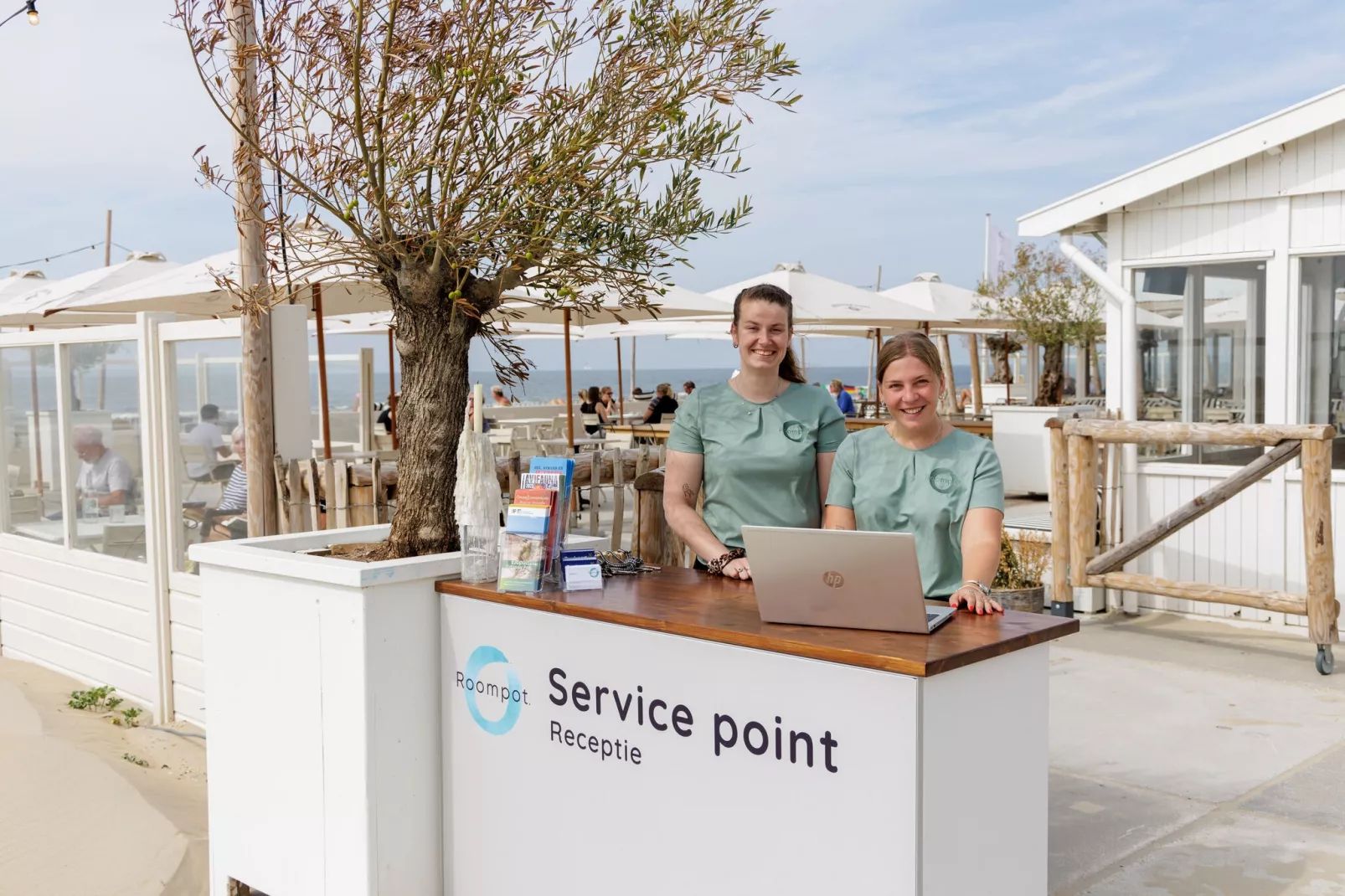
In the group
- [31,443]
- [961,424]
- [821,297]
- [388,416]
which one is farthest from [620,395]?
[31,443]

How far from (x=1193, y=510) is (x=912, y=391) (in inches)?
186

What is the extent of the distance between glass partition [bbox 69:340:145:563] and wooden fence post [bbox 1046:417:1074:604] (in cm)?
546

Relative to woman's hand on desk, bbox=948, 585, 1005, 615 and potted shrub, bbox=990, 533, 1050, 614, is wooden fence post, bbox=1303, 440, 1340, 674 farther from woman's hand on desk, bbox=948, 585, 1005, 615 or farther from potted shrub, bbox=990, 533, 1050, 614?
woman's hand on desk, bbox=948, 585, 1005, 615

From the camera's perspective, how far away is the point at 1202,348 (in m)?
8.17

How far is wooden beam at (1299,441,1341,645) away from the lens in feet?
21.7

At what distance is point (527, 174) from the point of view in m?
3.50

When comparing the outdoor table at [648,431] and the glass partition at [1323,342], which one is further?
the outdoor table at [648,431]

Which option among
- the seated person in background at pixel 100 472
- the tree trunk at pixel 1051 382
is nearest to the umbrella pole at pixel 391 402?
the seated person in background at pixel 100 472

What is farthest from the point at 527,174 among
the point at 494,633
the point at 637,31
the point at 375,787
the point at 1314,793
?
the point at 1314,793

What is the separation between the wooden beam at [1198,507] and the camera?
6.87 m

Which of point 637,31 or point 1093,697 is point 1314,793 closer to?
point 1093,697

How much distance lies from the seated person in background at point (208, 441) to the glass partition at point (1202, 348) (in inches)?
238

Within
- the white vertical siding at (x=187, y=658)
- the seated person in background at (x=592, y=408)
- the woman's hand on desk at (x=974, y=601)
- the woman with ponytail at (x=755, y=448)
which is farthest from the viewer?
the seated person in background at (x=592, y=408)

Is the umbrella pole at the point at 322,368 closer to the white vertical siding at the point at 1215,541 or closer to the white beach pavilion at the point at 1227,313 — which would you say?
the white beach pavilion at the point at 1227,313
